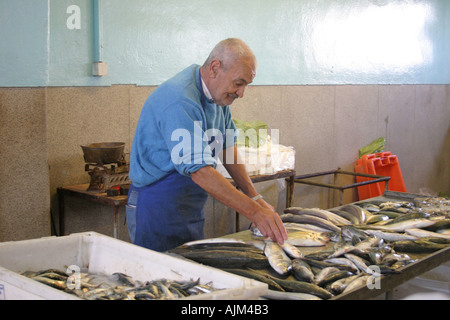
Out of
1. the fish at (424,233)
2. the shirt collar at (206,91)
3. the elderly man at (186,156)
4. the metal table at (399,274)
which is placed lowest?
the metal table at (399,274)

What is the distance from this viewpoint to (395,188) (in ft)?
27.2

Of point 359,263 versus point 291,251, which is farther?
point 291,251

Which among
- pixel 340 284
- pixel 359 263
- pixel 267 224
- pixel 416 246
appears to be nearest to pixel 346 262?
pixel 359 263

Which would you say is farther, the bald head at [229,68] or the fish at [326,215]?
the fish at [326,215]

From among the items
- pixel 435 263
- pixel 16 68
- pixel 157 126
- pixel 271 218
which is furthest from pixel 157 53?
pixel 435 263

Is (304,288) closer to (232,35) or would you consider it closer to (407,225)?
(407,225)

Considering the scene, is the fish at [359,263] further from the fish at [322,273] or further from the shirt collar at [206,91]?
the shirt collar at [206,91]

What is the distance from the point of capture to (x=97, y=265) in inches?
104

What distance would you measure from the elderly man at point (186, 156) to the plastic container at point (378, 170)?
4507 millimetres

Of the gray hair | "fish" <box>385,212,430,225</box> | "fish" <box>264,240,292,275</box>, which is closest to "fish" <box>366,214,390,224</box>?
"fish" <box>385,212,430,225</box>

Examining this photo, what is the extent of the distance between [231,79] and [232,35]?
2925 millimetres

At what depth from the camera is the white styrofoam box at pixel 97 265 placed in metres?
2.03

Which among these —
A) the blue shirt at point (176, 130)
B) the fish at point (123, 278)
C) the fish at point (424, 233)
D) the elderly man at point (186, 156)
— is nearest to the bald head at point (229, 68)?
the elderly man at point (186, 156)

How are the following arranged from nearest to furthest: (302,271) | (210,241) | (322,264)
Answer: (302,271)
(322,264)
(210,241)
